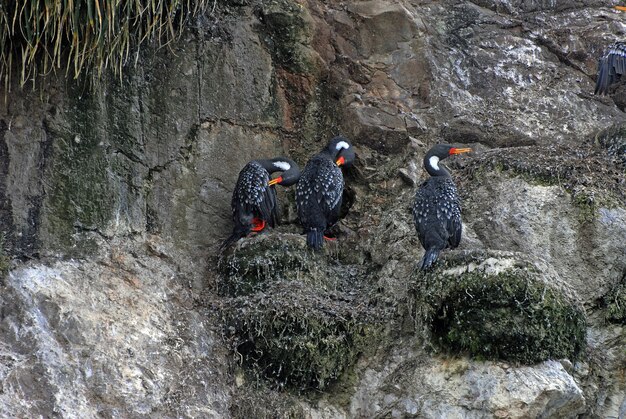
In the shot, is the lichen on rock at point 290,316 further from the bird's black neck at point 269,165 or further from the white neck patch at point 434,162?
the white neck patch at point 434,162

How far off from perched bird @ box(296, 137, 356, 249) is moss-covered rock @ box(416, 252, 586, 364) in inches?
55.2

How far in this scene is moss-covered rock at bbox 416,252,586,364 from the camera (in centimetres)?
770

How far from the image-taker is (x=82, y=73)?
891cm

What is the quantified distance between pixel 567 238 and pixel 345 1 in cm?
343

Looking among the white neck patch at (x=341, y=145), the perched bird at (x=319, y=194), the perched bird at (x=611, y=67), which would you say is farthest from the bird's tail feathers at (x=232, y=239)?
the perched bird at (x=611, y=67)

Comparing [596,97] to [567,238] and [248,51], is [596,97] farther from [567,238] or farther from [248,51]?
[248,51]

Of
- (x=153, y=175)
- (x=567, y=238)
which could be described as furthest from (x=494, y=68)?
(x=153, y=175)

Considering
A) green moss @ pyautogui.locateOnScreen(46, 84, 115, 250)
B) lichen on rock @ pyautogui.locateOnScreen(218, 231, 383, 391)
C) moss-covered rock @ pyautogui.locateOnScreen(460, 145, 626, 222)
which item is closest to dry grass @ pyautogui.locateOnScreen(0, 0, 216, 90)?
green moss @ pyautogui.locateOnScreen(46, 84, 115, 250)

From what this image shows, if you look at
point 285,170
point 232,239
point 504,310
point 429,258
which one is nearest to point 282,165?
point 285,170

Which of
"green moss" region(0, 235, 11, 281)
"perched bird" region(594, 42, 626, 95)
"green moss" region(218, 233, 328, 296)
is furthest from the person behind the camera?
"perched bird" region(594, 42, 626, 95)

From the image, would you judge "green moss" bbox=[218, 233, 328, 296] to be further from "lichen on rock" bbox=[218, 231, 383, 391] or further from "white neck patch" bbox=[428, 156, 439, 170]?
"white neck patch" bbox=[428, 156, 439, 170]

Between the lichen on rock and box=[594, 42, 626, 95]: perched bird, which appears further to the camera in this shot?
box=[594, 42, 626, 95]: perched bird

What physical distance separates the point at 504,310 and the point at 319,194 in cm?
208

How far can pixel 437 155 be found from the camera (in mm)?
9227
